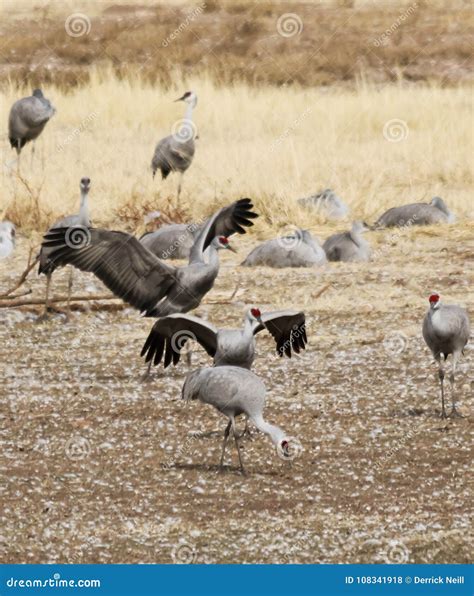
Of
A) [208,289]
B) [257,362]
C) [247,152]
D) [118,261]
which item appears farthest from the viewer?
[247,152]

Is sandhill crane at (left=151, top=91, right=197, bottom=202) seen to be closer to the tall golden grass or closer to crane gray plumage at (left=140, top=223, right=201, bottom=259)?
the tall golden grass

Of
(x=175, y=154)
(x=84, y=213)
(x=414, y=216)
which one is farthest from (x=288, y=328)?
(x=175, y=154)

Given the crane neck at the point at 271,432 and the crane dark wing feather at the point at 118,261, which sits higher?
the crane dark wing feather at the point at 118,261

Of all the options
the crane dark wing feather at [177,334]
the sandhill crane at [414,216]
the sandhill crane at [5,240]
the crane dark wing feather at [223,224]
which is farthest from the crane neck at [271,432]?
the sandhill crane at [414,216]

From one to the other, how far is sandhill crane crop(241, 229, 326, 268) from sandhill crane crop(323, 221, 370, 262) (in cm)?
11

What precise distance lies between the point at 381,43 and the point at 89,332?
19805 mm

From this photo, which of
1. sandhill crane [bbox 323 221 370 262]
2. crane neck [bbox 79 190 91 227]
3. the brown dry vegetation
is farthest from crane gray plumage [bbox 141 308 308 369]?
the brown dry vegetation

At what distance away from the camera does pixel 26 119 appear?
17062 mm

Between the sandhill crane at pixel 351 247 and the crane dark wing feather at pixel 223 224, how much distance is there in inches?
129

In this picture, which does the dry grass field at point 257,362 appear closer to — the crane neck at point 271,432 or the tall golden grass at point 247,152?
the tall golden grass at point 247,152

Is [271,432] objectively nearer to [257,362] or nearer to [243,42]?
[257,362]

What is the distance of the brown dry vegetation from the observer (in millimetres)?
27953

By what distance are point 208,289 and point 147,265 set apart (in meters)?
0.55

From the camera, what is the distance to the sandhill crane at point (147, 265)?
887 cm
